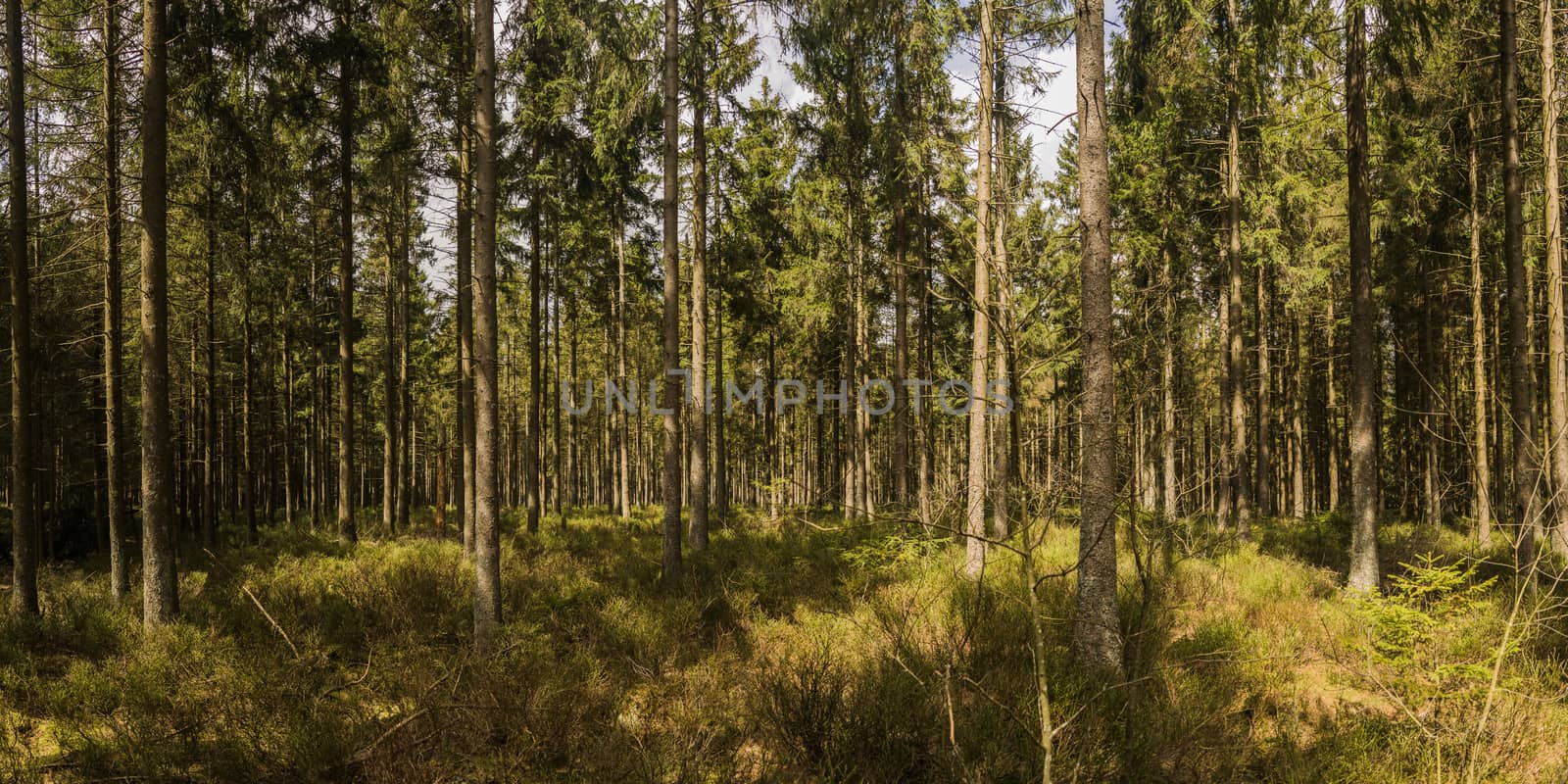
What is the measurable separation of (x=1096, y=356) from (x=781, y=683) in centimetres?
406

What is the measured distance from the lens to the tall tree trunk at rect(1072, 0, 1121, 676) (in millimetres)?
5875

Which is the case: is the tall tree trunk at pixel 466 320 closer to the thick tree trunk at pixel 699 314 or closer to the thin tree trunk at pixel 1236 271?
the thick tree trunk at pixel 699 314

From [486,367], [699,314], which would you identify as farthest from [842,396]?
[486,367]

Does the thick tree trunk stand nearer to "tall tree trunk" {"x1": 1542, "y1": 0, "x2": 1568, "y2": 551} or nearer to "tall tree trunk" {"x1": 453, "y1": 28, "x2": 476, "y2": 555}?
"tall tree trunk" {"x1": 453, "y1": 28, "x2": 476, "y2": 555}

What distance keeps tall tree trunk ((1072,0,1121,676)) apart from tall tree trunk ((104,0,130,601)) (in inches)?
479

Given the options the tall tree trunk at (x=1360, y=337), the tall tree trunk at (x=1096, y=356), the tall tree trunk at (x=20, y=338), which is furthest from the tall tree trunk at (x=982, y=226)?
the tall tree trunk at (x=20, y=338)

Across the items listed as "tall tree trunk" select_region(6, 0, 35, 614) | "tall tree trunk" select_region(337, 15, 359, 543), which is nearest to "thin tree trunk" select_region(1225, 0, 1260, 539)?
"tall tree trunk" select_region(337, 15, 359, 543)

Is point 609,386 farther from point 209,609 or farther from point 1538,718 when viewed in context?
point 1538,718

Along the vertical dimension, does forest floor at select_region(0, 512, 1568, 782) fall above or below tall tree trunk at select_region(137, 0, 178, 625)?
below

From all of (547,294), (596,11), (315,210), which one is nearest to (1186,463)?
(547,294)

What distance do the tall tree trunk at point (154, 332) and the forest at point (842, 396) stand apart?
0.19 ft

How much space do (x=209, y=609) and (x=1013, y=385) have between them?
10.4m

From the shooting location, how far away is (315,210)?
680 inches

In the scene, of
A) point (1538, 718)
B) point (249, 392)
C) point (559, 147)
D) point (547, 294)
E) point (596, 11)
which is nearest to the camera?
point (1538, 718)
